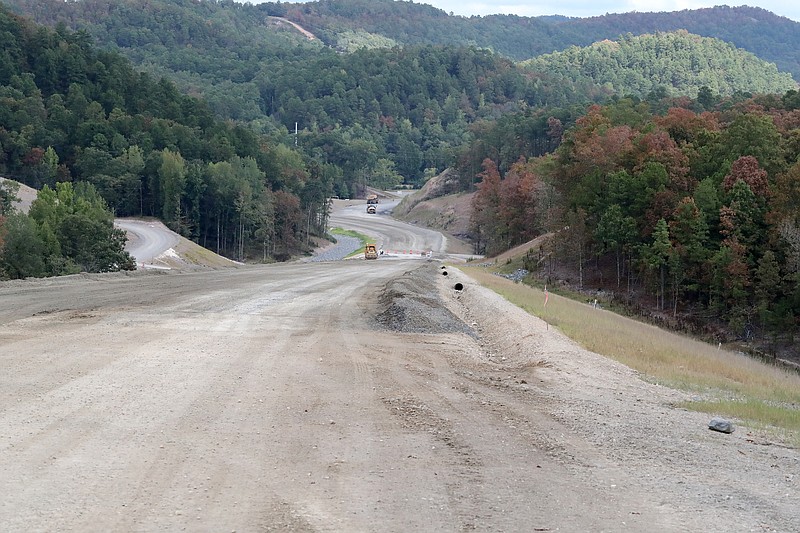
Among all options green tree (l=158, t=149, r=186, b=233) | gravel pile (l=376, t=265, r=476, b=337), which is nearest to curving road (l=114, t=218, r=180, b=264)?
green tree (l=158, t=149, r=186, b=233)

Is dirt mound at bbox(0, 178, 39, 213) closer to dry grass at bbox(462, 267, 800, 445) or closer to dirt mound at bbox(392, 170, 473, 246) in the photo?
dirt mound at bbox(392, 170, 473, 246)

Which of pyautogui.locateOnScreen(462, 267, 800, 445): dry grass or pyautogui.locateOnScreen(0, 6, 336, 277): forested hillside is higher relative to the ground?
pyautogui.locateOnScreen(0, 6, 336, 277): forested hillside

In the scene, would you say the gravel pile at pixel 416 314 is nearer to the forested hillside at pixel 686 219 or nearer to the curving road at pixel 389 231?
the forested hillside at pixel 686 219

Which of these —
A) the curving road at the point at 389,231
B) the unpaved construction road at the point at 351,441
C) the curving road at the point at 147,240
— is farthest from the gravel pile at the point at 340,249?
the unpaved construction road at the point at 351,441

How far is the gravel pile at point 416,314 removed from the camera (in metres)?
22.8

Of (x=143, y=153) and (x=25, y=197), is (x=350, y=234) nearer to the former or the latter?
(x=143, y=153)

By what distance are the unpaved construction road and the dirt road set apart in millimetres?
33

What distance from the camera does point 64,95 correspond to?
13638 cm

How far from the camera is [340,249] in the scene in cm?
11694

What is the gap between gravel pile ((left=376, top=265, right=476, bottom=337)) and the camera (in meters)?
22.8

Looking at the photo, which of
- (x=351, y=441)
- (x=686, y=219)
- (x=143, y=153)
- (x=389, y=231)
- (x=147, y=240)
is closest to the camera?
(x=351, y=441)

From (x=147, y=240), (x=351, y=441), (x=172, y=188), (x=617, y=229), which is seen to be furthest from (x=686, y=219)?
(x=172, y=188)

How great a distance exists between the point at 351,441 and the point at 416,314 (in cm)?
1355

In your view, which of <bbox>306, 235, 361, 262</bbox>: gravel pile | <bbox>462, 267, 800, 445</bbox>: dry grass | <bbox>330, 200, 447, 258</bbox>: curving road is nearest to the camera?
<bbox>462, 267, 800, 445</bbox>: dry grass
